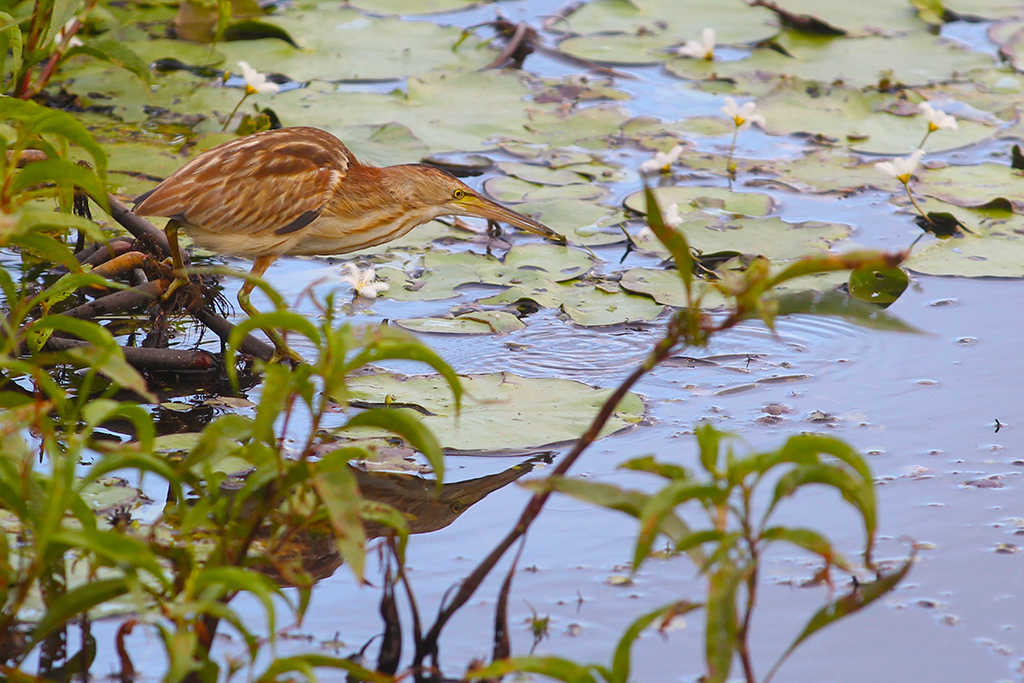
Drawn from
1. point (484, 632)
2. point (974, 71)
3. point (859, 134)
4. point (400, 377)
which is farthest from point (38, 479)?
point (974, 71)

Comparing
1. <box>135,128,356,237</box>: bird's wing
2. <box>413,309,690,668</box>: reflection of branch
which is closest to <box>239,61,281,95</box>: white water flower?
<box>135,128,356,237</box>: bird's wing

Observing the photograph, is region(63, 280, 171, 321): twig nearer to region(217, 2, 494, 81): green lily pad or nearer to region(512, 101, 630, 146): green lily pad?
region(512, 101, 630, 146): green lily pad

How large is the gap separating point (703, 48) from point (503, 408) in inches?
162

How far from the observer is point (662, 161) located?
5793 millimetres

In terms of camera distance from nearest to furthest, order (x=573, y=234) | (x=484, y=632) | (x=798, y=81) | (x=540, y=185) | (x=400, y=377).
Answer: (x=484, y=632), (x=400, y=377), (x=573, y=234), (x=540, y=185), (x=798, y=81)

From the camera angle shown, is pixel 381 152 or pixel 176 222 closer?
pixel 176 222

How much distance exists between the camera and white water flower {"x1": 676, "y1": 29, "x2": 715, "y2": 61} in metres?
7.23

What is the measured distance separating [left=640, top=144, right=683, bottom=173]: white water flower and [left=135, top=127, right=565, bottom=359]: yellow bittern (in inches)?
40.9

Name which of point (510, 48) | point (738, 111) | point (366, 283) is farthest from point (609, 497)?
point (510, 48)

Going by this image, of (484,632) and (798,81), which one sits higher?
(798,81)

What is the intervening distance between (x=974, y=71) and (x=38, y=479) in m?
6.41

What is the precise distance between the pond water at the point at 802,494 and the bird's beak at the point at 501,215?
257 millimetres

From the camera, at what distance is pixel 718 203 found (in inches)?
222

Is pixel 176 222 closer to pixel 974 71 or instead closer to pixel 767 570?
pixel 767 570
